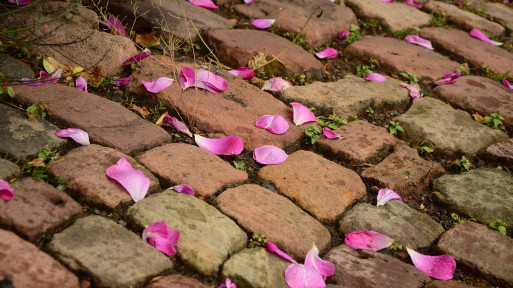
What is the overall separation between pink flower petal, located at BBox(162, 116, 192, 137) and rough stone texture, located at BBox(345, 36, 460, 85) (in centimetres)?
122

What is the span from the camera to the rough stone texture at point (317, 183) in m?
1.90

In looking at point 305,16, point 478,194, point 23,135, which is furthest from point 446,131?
point 23,135

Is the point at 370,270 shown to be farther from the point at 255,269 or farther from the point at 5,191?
the point at 5,191

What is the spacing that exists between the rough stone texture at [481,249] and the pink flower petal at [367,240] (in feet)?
0.67

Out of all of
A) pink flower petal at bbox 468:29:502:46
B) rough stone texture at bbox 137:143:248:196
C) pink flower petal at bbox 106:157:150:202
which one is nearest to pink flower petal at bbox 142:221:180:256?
pink flower petal at bbox 106:157:150:202

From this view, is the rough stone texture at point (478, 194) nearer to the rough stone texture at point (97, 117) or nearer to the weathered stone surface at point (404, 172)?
the weathered stone surface at point (404, 172)

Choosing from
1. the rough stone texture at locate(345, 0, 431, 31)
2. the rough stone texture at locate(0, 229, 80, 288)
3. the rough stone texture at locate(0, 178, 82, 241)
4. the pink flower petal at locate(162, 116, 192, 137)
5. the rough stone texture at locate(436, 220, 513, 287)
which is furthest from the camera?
the rough stone texture at locate(345, 0, 431, 31)

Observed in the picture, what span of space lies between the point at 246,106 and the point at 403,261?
0.94 meters

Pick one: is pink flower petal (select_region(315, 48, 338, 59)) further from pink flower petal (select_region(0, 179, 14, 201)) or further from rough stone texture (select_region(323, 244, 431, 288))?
pink flower petal (select_region(0, 179, 14, 201))

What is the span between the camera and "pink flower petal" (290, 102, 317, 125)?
89.6 inches

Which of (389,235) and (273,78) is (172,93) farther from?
(389,235)

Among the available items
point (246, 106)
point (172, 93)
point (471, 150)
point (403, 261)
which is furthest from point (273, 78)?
point (403, 261)

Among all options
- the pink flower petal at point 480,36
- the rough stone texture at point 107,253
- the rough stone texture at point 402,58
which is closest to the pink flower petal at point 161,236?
the rough stone texture at point 107,253

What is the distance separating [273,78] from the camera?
2.52 metres
